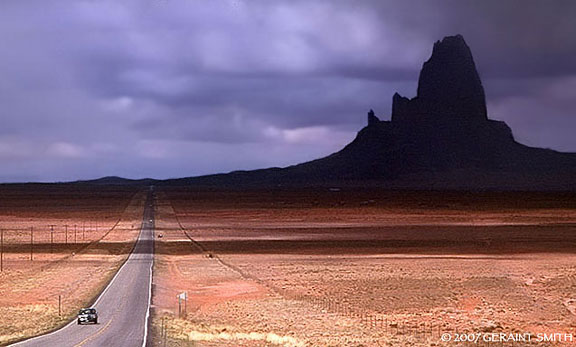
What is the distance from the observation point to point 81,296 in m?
56.8

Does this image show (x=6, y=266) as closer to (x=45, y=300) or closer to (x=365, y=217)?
(x=45, y=300)

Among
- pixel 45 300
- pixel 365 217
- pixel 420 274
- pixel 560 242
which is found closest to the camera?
pixel 45 300

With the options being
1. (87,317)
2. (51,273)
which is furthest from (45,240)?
(87,317)

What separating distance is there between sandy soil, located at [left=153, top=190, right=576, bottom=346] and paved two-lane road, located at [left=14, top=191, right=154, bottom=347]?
107 centimetres

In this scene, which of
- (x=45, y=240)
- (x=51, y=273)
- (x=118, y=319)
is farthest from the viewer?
(x=45, y=240)

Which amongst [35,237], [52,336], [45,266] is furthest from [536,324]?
A: [35,237]

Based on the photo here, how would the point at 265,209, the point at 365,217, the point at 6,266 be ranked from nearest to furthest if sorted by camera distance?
the point at 6,266 < the point at 365,217 < the point at 265,209

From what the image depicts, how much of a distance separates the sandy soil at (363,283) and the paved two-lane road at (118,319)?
1.07m

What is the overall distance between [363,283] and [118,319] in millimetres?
20829

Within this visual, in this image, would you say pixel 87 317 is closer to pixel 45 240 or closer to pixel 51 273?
pixel 51 273

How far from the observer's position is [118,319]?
4469 cm

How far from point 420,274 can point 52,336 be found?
3224 centimetres

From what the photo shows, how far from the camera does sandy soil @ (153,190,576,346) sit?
41344 mm

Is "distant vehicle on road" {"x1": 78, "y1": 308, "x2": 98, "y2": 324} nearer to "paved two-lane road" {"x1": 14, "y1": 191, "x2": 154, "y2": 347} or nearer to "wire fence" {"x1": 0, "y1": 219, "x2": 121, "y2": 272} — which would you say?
"paved two-lane road" {"x1": 14, "y1": 191, "x2": 154, "y2": 347}
